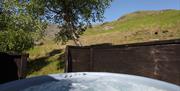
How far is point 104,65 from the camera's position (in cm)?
989

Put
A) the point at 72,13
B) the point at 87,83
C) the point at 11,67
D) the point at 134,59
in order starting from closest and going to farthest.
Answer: the point at 87,83 < the point at 134,59 < the point at 11,67 < the point at 72,13

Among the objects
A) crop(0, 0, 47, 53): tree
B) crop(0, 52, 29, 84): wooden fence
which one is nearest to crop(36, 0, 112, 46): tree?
crop(0, 0, 47, 53): tree

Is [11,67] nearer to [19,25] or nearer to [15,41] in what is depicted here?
[15,41]

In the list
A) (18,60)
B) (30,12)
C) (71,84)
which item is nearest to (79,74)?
(71,84)

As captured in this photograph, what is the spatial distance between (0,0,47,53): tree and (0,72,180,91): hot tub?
1971 cm

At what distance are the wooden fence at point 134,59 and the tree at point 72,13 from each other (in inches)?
649

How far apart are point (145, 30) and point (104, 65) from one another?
24.6m

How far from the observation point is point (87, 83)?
654cm

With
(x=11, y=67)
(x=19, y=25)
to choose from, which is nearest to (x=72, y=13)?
(x=19, y=25)

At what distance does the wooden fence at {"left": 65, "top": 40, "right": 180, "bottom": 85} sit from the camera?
771 cm

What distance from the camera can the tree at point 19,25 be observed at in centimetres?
2684

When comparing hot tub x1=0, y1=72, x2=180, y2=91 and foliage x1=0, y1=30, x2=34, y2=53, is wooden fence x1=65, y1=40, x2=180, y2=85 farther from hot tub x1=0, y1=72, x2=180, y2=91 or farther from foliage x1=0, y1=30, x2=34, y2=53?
foliage x1=0, y1=30, x2=34, y2=53

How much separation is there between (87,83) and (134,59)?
260 cm

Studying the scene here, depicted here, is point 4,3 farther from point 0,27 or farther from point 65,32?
point 65,32
